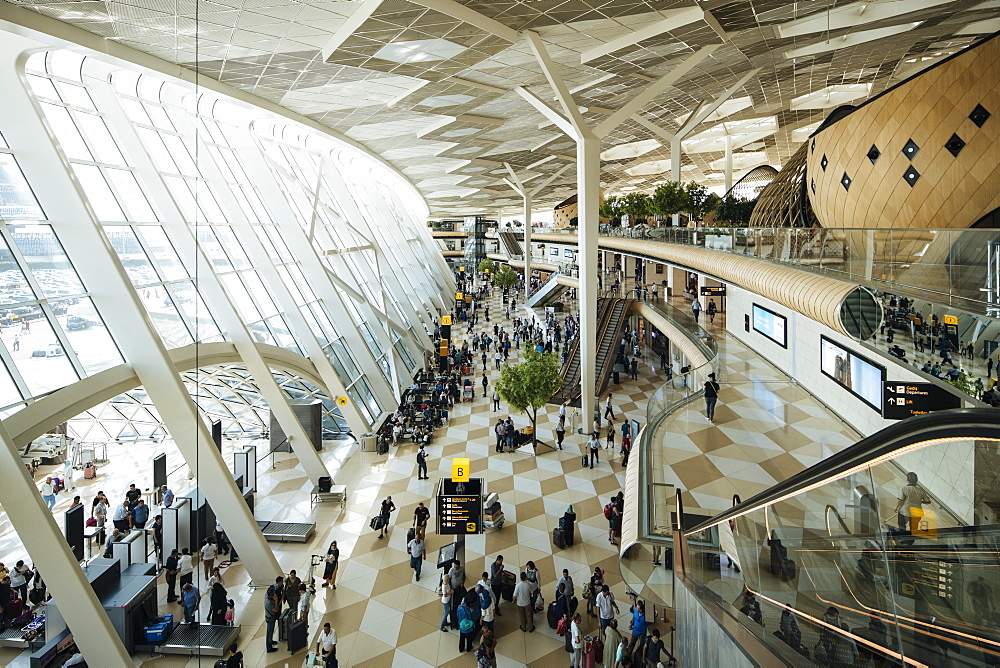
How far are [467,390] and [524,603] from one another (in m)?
15.3

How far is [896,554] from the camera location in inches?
112

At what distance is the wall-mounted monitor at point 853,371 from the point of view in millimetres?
12055

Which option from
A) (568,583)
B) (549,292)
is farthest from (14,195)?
(549,292)

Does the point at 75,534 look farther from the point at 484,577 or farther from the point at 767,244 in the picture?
the point at 767,244

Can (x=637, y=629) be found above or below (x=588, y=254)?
below

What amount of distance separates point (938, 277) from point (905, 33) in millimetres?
17407

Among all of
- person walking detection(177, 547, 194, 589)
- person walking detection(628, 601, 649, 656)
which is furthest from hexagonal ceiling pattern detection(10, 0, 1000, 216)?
person walking detection(628, 601, 649, 656)

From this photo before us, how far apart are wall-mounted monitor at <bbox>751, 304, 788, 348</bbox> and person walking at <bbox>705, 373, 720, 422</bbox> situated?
4119 millimetres

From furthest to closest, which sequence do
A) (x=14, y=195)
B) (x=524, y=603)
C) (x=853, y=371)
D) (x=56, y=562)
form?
(x=853, y=371), (x=524, y=603), (x=14, y=195), (x=56, y=562)

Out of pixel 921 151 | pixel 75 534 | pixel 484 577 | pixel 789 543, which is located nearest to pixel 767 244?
pixel 921 151

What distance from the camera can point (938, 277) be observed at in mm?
7961

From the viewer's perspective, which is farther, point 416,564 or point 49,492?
point 49,492

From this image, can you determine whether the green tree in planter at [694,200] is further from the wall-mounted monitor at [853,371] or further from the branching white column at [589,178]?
the wall-mounted monitor at [853,371]

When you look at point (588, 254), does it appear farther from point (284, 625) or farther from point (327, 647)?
point (327, 647)
